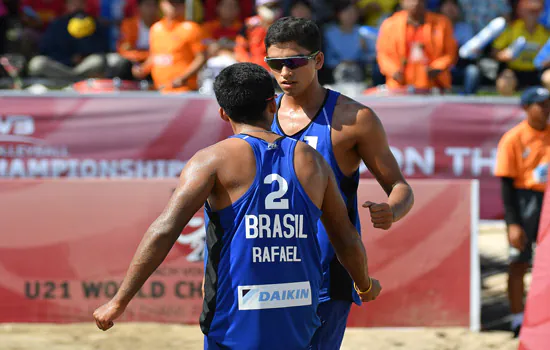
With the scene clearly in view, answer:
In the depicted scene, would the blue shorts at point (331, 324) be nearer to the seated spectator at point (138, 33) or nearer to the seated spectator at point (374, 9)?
the seated spectator at point (138, 33)

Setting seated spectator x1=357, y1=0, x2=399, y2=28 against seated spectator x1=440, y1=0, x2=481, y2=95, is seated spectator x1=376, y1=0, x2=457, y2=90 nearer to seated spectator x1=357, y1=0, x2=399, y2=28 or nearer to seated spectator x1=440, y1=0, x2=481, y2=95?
seated spectator x1=440, y1=0, x2=481, y2=95

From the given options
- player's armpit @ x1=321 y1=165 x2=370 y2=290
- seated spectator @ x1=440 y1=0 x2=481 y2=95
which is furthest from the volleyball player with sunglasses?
seated spectator @ x1=440 y1=0 x2=481 y2=95

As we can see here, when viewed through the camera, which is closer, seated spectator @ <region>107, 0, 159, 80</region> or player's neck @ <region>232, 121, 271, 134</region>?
player's neck @ <region>232, 121, 271, 134</region>

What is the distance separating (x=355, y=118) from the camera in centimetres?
404

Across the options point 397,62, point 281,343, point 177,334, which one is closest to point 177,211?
point 281,343

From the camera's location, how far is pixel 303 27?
13.1ft

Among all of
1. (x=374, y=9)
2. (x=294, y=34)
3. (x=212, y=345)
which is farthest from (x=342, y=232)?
(x=374, y=9)

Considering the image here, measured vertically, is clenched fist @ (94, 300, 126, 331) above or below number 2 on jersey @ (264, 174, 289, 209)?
below

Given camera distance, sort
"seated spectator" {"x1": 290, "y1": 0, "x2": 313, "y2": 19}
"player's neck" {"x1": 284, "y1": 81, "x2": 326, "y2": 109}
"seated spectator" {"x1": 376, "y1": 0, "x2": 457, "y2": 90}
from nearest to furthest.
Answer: "player's neck" {"x1": 284, "y1": 81, "x2": 326, "y2": 109} < "seated spectator" {"x1": 376, "y1": 0, "x2": 457, "y2": 90} < "seated spectator" {"x1": 290, "y1": 0, "x2": 313, "y2": 19}

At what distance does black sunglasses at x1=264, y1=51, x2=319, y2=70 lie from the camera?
3.95m

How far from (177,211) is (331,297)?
1.14 m

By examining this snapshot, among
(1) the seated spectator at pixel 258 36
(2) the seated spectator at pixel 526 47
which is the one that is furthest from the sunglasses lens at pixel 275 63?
(2) the seated spectator at pixel 526 47

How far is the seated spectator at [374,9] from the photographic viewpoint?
1127 centimetres

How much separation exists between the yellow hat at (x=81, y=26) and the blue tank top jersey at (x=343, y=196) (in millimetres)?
7315
